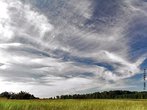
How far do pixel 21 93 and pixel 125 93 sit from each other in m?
109

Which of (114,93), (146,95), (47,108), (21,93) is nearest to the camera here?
(47,108)

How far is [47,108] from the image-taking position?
47.5 feet

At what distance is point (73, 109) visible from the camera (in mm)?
13625

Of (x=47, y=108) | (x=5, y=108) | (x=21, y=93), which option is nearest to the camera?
(x=5, y=108)

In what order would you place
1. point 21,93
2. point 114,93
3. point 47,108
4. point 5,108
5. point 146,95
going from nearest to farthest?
point 5,108, point 47,108, point 21,93, point 146,95, point 114,93

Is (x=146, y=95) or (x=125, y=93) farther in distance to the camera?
(x=125, y=93)

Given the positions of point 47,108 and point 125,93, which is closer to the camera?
point 47,108

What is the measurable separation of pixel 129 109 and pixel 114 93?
115 meters

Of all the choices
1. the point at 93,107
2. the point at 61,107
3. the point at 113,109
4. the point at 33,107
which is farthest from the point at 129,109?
the point at 33,107

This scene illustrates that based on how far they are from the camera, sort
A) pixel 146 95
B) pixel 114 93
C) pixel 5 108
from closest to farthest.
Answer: pixel 5 108 → pixel 146 95 → pixel 114 93

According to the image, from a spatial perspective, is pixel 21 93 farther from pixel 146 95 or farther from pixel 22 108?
pixel 146 95

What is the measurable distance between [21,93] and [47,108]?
46.0 feet

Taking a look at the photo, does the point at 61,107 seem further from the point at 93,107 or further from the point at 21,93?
the point at 21,93

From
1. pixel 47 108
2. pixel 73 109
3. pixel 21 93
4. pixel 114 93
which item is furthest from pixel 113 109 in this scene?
pixel 114 93
